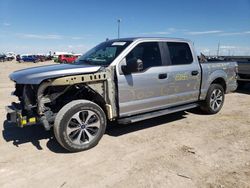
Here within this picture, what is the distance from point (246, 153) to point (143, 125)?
222 cm

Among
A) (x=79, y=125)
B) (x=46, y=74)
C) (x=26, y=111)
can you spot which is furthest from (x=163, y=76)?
(x=26, y=111)

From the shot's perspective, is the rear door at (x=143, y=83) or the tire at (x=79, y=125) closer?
the tire at (x=79, y=125)

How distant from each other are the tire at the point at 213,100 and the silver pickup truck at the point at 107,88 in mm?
543

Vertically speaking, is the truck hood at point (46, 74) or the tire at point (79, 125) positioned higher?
the truck hood at point (46, 74)

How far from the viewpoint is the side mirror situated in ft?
14.6

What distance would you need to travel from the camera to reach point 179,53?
5750 millimetres

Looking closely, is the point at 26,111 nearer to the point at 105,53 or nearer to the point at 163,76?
the point at 105,53

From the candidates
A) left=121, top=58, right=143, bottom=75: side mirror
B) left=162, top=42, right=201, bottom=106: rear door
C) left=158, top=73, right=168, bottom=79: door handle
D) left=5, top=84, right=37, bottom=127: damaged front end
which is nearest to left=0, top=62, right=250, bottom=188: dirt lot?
left=5, top=84, right=37, bottom=127: damaged front end

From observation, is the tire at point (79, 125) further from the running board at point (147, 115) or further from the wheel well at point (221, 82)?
the wheel well at point (221, 82)

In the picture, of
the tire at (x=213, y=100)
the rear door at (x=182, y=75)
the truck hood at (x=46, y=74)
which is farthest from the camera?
the tire at (x=213, y=100)

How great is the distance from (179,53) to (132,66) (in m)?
1.77

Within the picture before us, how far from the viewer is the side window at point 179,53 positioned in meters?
5.51

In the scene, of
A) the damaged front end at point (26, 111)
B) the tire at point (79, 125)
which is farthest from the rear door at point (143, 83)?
the damaged front end at point (26, 111)

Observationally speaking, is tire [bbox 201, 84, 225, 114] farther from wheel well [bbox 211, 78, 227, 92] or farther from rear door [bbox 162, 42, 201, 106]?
rear door [bbox 162, 42, 201, 106]
